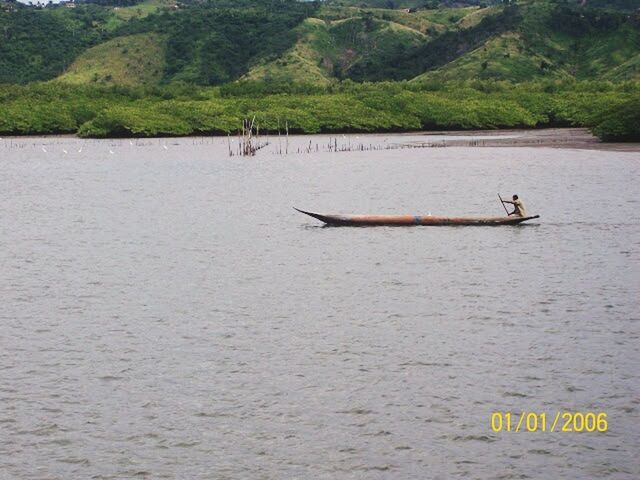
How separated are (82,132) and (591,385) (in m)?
123

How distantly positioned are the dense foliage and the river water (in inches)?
3152

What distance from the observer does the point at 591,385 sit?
78.9ft

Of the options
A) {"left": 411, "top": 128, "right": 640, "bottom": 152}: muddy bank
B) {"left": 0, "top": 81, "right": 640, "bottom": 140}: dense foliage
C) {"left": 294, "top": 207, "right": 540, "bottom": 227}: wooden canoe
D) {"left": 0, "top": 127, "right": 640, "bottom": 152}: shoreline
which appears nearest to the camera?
{"left": 294, "top": 207, "right": 540, "bottom": 227}: wooden canoe

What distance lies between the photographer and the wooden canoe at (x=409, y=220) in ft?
160

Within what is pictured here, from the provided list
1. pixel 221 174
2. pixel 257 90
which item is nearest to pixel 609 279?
pixel 221 174

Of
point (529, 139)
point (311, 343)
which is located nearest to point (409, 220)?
point (311, 343)

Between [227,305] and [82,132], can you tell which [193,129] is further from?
[227,305]

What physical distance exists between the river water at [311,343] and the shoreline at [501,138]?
51.7 metres

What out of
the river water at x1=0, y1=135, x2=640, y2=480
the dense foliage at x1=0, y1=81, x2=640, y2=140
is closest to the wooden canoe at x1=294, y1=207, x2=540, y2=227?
the river water at x1=0, y1=135, x2=640, y2=480

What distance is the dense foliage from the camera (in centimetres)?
14062
